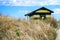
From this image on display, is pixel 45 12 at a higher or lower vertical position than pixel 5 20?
lower

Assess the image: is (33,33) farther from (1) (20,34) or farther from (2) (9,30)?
(2) (9,30)

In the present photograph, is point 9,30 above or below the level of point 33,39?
above

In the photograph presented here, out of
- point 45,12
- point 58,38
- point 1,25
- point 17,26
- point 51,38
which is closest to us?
point 1,25

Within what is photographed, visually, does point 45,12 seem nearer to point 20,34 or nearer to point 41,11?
point 41,11

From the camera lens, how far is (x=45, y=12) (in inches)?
1941

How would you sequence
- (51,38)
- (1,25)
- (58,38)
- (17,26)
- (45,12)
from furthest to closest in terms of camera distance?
1. (45,12)
2. (58,38)
3. (51,38)
4. (17,26)
5. (1,25)

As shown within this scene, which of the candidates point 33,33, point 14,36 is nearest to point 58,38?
point 33,33

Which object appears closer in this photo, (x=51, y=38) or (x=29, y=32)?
(x=29, y=32)

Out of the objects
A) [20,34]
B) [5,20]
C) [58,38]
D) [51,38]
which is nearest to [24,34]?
[20,34]

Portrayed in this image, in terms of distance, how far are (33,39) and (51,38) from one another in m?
5.62

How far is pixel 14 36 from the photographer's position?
1277 cm

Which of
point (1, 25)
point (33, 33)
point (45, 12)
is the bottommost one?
point (45, 12)

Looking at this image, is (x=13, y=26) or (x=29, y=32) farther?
(x=29, y=32)

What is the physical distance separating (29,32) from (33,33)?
2.23ft
